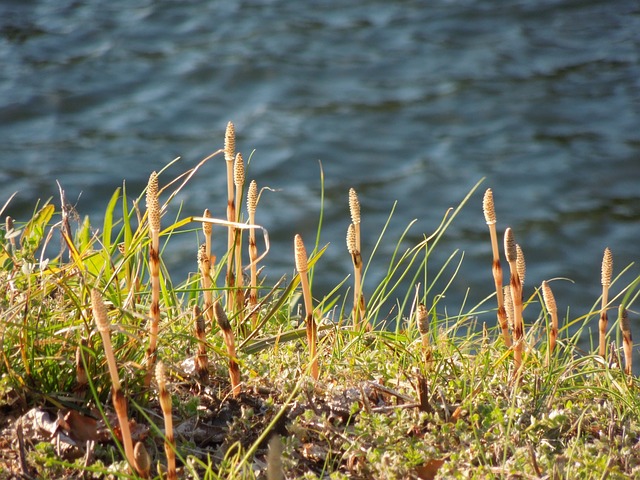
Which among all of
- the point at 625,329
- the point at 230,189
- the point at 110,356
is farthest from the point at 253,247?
the point at 625,329

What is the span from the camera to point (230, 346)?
2.34 meters

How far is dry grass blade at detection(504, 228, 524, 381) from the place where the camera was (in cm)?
235

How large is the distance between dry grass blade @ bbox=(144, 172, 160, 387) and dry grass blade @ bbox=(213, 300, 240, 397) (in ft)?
0.51

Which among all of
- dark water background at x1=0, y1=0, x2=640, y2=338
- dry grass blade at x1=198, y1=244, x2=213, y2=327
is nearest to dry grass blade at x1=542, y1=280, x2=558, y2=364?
dry grass blade at x1=198, y1=244, x2=213, y2=327

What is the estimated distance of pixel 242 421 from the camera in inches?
92.5

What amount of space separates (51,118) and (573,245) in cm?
505

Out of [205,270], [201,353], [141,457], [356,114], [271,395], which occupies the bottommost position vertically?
[356,114]

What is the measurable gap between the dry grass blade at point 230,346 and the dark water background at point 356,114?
407 centimetres

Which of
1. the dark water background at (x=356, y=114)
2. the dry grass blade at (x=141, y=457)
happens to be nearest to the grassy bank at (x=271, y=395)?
the dry grass blade at (x=141, y=457)

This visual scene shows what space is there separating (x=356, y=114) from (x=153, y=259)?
21.0 feet

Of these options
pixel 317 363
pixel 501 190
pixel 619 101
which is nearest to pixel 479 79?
pixel 619 101

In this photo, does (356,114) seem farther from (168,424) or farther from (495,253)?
(168,424)

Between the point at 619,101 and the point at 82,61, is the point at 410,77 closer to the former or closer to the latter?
the point at 619,101

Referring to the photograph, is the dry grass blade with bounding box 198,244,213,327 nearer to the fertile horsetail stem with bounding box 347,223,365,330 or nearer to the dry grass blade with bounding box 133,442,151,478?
the fertile horsetail stem with bounding box 347,223,365,330
